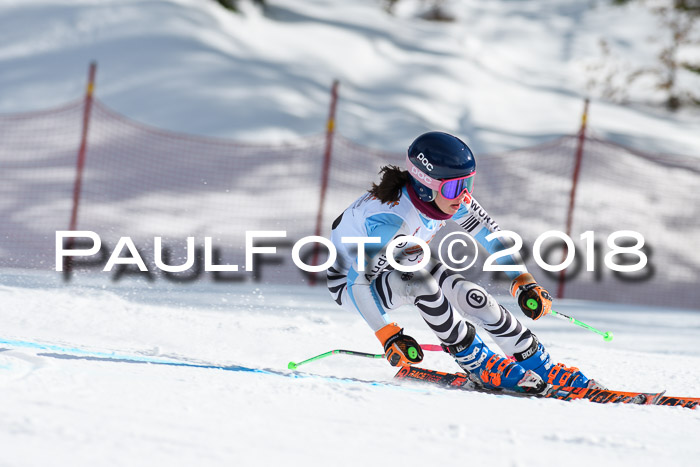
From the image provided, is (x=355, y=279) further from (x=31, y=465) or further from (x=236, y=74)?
(x=236, y=74)

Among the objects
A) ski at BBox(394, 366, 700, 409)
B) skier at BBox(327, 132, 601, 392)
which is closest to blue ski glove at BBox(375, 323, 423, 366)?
skier at BBox(327, 132, 601, 392)

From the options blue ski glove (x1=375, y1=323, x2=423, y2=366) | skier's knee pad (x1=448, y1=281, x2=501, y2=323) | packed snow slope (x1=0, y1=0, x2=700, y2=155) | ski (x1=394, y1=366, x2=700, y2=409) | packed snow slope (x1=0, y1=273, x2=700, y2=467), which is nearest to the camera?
packed snow slope (x1=0, y1=273, x2=700, y2=467)

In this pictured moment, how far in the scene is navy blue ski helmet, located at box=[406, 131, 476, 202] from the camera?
3605 millimetres

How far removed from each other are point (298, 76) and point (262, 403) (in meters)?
14.0

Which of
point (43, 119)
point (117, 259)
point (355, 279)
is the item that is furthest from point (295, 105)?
point (355, 279)

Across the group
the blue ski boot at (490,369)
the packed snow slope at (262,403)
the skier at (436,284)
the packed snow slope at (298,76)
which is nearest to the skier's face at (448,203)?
the skier at (436,284)

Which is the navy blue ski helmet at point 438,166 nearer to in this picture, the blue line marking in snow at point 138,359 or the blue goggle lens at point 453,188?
the blue goggle lens at point 453,188

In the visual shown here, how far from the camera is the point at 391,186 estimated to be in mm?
3629

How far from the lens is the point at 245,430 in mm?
2590

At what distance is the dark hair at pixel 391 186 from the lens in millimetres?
3605

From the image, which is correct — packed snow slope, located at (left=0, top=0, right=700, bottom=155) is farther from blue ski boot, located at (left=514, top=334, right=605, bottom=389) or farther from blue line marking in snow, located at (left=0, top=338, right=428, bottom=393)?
blue ski boot, located at (left=514, top=334, right=605, bottom=389)

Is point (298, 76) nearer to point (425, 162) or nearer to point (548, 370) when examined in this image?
point (425, 162)

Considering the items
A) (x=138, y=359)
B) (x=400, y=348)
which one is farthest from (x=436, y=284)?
(x=138, y=359)

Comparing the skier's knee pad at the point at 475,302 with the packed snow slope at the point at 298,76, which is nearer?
the skier's knee pad at the point at 475,302
